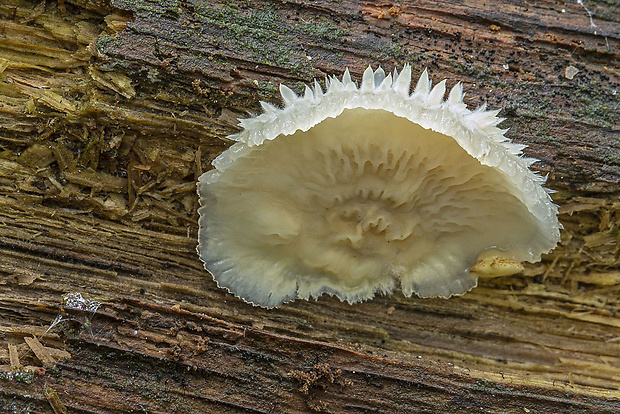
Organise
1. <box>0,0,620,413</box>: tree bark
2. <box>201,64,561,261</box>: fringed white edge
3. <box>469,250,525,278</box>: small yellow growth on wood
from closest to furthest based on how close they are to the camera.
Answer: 1. <box>201,64,561,261</box>: fringed white edge
2. <box>0,0,620,413</box>: tree bark
3. <box>469,250,525,278</box>: small yellow growth on wood

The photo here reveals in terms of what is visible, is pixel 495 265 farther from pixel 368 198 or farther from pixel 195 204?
pixel 195 204

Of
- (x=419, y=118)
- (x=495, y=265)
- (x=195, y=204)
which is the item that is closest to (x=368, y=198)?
(x=419, y=118)

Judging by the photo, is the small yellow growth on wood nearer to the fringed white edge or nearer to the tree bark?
the tree bark

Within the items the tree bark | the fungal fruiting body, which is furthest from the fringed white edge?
the tree bark

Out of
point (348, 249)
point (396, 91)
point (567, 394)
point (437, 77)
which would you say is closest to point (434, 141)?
point (396, 91)

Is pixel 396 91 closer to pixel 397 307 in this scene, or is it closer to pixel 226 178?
pixel 226 178

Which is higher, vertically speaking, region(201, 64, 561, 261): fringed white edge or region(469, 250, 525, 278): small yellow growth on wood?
region(201, 64, 561, 261): fringed white edge
